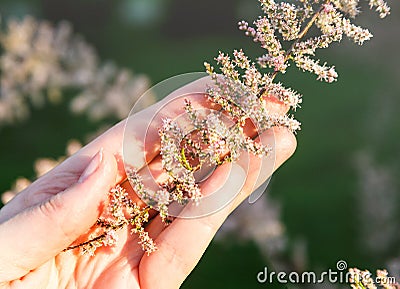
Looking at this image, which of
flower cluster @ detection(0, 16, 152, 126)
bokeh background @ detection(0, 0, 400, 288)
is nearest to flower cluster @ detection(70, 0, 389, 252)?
bokeh background @ detection(0, 0, 400, 288)

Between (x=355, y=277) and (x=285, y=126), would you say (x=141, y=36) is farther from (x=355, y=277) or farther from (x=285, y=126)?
(x=355, y=277)

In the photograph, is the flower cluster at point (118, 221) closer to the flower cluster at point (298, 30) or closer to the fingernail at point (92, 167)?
the fingernail at point (92, 167)

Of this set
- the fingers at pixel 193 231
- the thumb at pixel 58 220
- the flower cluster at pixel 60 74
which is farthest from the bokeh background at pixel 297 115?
the thumb at pixel 58 220

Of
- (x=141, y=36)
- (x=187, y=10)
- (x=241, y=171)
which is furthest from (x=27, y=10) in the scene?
(x=241, y=171)

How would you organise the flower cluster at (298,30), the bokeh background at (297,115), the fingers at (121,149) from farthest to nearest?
the bokeh background at (297,115)
the fingers at (121,149)
the flower cluster at (298,30)

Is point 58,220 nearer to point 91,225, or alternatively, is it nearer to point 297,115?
point 91,225

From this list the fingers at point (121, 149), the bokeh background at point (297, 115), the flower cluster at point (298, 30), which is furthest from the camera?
the bokeh background at point (297, 115)

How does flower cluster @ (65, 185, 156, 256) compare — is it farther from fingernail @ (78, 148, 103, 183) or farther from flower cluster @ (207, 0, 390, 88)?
flower cluster @ (207, 0, 390, 88)
